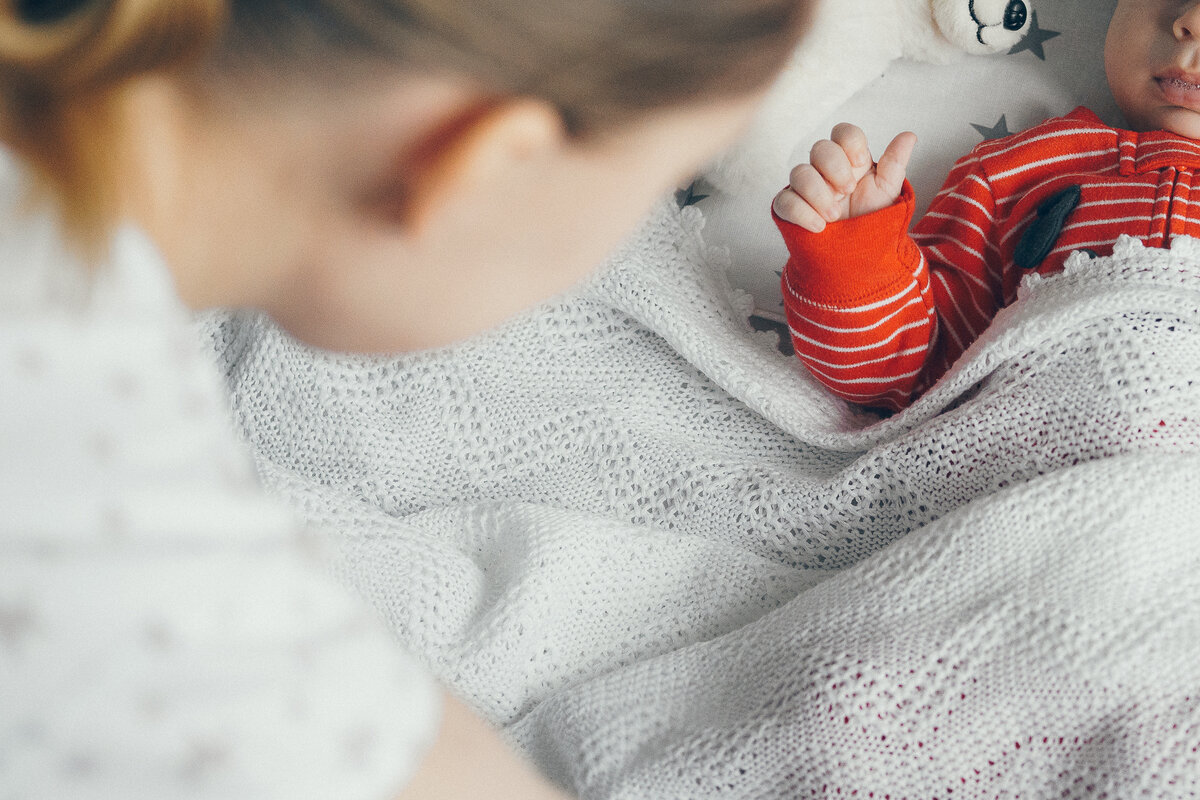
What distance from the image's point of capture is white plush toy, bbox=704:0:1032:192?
0.84 m

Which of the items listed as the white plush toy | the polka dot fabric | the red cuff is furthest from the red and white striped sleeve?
the polka dot fabric

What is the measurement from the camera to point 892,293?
752 mm

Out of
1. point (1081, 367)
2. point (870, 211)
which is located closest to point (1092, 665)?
point (1081, 367)

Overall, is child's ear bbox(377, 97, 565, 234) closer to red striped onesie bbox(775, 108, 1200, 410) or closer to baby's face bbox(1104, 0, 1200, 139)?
red striped onesie bbox(775, 108, 1200, 410)

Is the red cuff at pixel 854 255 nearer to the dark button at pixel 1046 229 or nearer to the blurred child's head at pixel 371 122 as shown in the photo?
the dark button at pixel 1046 229

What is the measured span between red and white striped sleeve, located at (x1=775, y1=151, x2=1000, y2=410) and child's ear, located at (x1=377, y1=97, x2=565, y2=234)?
425 millimetres

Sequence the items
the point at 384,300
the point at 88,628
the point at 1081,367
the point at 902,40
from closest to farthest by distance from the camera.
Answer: the point at 88,628 → the point at 384,300 → the point at 1081,367 → the point at 902,40

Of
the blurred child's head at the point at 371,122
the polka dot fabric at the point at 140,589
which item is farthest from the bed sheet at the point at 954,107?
the polka dot fabric at the point at 140,589

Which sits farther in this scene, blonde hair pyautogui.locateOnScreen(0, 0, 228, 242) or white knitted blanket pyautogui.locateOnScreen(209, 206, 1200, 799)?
white knitted blanket pyautogui.locateOnScreen(209, 206, 1200, 799)

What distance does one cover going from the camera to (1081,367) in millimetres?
641

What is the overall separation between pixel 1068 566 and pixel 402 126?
46 cm

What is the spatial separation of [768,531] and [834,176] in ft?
0.90

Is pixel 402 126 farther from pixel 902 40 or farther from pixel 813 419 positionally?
pixel 902 40

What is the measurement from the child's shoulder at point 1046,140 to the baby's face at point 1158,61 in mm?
36
